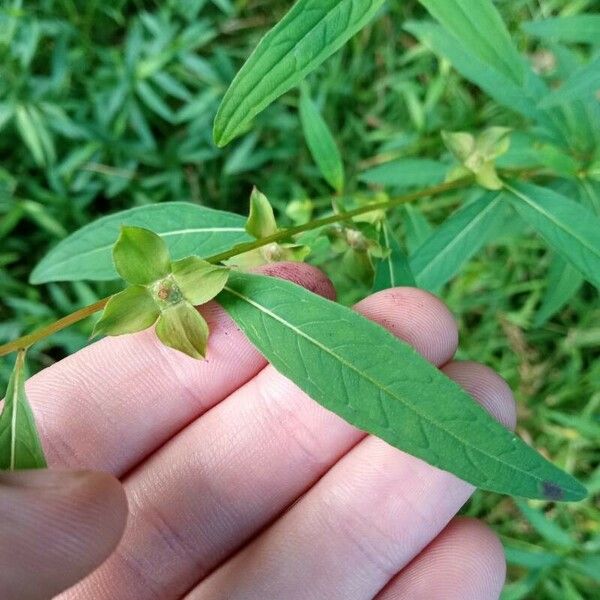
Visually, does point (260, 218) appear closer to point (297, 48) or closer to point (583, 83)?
point (297, 48)

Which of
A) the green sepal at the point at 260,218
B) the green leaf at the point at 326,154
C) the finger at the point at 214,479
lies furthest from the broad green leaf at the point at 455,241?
the green sepal at the point at 260,218

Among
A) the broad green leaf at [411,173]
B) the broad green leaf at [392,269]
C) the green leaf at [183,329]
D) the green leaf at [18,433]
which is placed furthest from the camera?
the broad green leaf at [411,173]

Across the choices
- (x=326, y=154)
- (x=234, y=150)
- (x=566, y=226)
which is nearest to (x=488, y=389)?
(x=566, y=226)

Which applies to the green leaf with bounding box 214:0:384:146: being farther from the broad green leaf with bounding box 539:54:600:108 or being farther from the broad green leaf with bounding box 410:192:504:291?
the broad green leaf with bounding box 410:192:504:291

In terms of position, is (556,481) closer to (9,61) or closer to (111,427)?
(111,427)

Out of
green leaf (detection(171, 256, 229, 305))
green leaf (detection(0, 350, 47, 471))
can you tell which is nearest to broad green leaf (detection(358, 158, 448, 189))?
green leaf (detection(171, 256, 229, 305))

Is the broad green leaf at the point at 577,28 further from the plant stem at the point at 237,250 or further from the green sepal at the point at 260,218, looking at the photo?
the green sepal at the point at 260,218

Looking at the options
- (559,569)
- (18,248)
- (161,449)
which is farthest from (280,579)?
(18,248)
